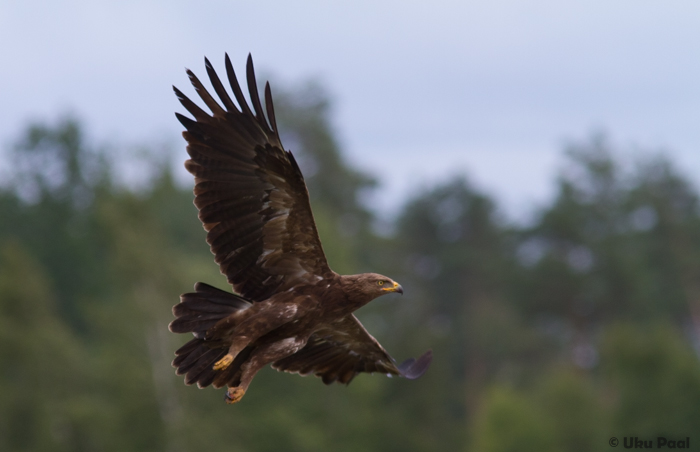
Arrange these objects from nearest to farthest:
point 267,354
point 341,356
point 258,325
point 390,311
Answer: point 258,325 → point 267,354 → point 341,356 → point 390,311

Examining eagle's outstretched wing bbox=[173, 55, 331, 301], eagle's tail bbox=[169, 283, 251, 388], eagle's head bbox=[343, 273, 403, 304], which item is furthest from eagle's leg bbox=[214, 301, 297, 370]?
eagle's head bbox=[343, 273, 403, 304]

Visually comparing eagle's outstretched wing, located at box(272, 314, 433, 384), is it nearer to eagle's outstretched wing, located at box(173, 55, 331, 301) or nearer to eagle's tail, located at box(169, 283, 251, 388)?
eagle's tail, located at box(169, 283, 251, 388)

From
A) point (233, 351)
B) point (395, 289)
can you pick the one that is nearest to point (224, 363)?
point (233, 351)

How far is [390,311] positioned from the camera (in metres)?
49.4

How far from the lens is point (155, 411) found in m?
30.4

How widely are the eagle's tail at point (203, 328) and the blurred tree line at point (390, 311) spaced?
62.3ft

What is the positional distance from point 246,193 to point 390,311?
39178 millimetres

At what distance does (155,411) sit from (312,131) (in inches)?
1203

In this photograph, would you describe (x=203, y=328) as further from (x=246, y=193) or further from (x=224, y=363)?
(x=246, y=193)

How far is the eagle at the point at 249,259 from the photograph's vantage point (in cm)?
1039

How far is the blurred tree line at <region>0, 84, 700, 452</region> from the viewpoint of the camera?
103 ft

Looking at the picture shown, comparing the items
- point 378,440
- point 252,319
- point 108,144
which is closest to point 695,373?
point 378,440

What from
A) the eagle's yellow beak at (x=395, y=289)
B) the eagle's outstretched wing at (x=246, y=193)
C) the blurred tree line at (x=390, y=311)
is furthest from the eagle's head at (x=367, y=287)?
the blurred tree line at (x=390, y=311)

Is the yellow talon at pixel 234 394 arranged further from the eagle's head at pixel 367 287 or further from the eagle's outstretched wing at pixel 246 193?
the eagle's head at pixel 367 287
